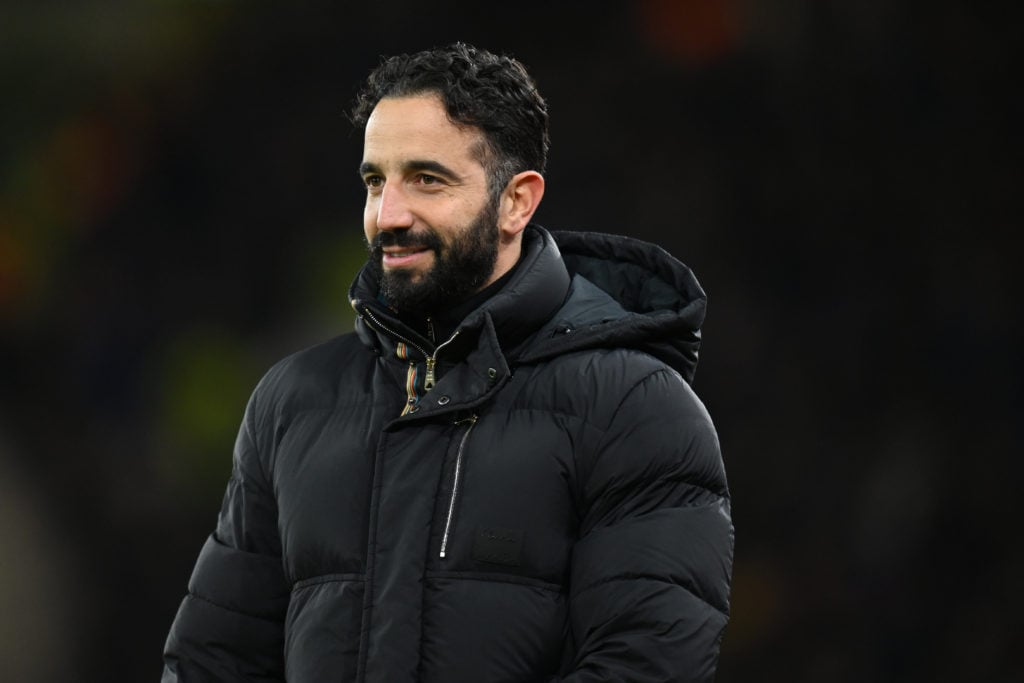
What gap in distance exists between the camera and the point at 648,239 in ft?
9.81

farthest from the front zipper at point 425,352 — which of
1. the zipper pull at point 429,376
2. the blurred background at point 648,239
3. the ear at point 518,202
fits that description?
the blurred background at point 648,239

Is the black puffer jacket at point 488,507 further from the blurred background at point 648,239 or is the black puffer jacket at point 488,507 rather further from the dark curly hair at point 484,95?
the blurred background at point 648,239

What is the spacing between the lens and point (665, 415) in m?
1.28

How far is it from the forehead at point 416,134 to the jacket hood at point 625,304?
0.56 feet

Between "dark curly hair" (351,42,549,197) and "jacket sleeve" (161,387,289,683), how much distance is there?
36 cm

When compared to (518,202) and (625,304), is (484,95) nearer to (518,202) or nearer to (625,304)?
(518,202)

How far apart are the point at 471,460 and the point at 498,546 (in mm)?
79

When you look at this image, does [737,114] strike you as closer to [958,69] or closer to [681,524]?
[958,69]

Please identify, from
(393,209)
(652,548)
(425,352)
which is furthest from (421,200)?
(652,548)

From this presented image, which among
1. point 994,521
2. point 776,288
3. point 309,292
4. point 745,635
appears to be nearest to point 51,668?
point 309,292

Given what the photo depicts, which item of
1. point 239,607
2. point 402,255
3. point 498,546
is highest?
point 402,255

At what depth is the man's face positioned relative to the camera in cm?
131

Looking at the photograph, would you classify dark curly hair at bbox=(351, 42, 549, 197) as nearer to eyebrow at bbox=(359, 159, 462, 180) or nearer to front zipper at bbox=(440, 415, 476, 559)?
eyebrow at bbox=(359, 159, 462, 180)

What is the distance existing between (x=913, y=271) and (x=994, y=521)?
0.50m
